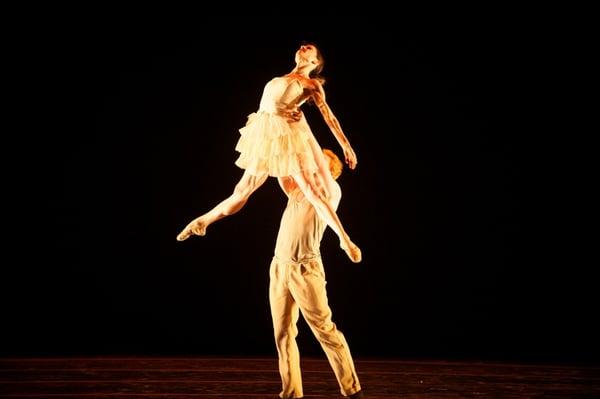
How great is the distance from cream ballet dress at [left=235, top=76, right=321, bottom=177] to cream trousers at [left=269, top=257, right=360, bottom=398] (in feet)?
1.26

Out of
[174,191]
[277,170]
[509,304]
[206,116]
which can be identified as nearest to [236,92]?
[206,116]

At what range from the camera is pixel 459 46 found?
4.70 metres

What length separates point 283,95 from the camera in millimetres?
3221

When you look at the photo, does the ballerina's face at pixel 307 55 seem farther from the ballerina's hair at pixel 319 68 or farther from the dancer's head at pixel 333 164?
the dancer's head at pixel 333 164

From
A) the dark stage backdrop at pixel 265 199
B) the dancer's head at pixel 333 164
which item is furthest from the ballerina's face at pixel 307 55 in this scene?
the dark stage backdrop at pixel 265 199

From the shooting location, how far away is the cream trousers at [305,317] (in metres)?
3.25

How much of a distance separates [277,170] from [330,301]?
174 centimetres

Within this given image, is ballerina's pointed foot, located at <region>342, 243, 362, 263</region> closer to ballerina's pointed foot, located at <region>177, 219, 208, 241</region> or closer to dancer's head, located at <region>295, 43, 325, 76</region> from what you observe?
ballerina's pointed foot, located at <region>177, 219, 208, 241</region>

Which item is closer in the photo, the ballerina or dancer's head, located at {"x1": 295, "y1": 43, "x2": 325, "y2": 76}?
the ballerina

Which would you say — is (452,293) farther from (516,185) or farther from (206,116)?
(206,116)

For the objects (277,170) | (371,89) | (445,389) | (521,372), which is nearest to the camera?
(277,170)

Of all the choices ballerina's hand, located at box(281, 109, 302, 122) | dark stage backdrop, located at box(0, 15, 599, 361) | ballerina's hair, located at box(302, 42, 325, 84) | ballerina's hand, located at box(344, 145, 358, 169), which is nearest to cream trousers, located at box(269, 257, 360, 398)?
ballerina's hand, located at box(344, 145, 358, 169)

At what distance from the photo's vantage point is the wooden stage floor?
3.70 meters

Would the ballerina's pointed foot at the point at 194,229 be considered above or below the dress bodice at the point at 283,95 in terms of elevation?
below
